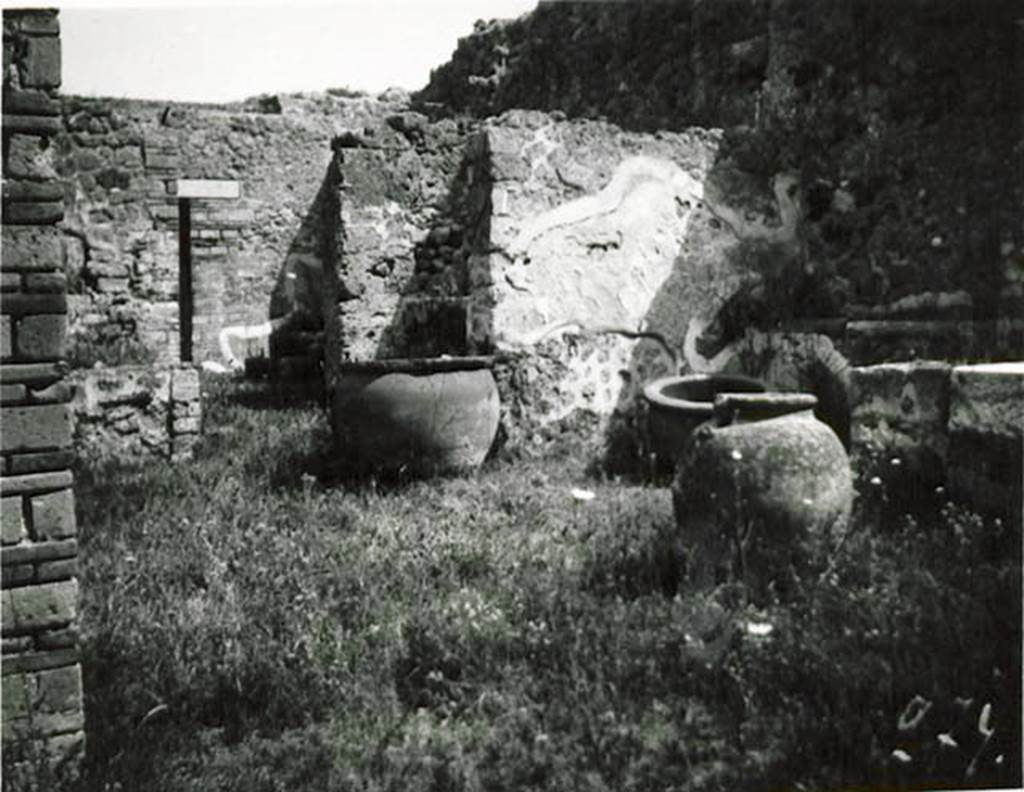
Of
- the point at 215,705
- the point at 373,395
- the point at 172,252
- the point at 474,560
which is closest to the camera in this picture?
the point at 215,705

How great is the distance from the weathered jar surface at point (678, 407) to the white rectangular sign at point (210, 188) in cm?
602

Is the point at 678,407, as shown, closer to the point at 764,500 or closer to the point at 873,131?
the point at 764,500

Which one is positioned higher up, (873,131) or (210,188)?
(873,131)

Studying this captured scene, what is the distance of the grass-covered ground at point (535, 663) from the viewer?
8.66ft

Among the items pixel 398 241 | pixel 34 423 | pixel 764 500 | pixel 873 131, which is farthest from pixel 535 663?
pixel 398 241

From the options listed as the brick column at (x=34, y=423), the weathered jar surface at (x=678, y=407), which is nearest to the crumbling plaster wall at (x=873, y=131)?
the weathered jar surface at (x=678, y=407)

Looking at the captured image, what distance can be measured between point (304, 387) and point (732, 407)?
5.57 metres

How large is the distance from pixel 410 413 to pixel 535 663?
2.42 m

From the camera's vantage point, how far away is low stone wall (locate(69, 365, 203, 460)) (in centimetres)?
570

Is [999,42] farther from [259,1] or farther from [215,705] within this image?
[215,705]

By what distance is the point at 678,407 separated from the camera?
5277 millimetres

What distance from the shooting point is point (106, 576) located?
12.3 ft

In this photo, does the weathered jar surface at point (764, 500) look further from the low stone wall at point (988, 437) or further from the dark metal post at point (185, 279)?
the dark metal post at point (185, 279)

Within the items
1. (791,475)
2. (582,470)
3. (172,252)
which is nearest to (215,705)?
(791,475)
